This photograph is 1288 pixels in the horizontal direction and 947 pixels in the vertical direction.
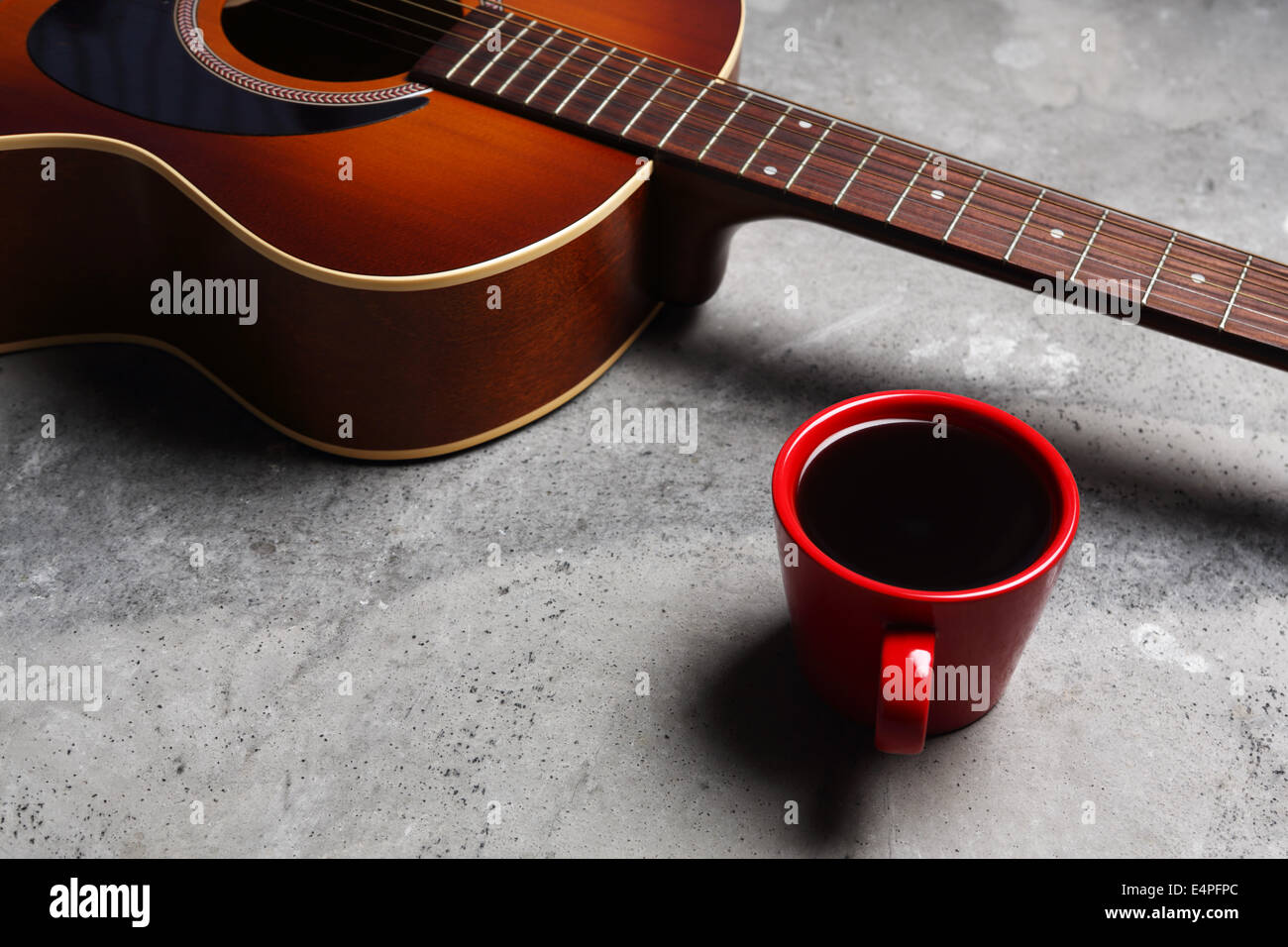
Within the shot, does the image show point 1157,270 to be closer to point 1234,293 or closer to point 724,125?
point 1234,293

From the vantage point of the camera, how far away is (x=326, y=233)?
0.81 metres

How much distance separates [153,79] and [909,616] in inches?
27.9

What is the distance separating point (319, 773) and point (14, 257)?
1.59 feet

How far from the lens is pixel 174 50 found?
946mm

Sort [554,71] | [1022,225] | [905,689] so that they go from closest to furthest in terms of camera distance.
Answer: [905,689], [1022,225], [554,71]

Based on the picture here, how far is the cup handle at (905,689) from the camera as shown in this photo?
1.92 ft

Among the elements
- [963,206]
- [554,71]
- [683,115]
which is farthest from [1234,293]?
[554,71]

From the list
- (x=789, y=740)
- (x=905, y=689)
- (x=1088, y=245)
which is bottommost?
(x=789, y=740)

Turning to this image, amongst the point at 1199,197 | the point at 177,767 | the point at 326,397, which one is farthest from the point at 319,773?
the point at 1199,197

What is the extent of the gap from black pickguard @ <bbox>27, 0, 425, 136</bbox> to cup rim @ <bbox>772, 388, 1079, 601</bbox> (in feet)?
1.49

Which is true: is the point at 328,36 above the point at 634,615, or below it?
above

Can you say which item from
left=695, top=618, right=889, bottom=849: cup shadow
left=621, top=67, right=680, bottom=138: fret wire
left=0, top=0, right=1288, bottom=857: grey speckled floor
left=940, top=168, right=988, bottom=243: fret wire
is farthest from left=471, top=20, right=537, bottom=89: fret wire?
left=695, top=618, right=889, bottom=849: cup shadow

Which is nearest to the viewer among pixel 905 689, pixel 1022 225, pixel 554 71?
pixel 905 689

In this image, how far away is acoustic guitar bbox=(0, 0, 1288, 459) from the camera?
81 cm
